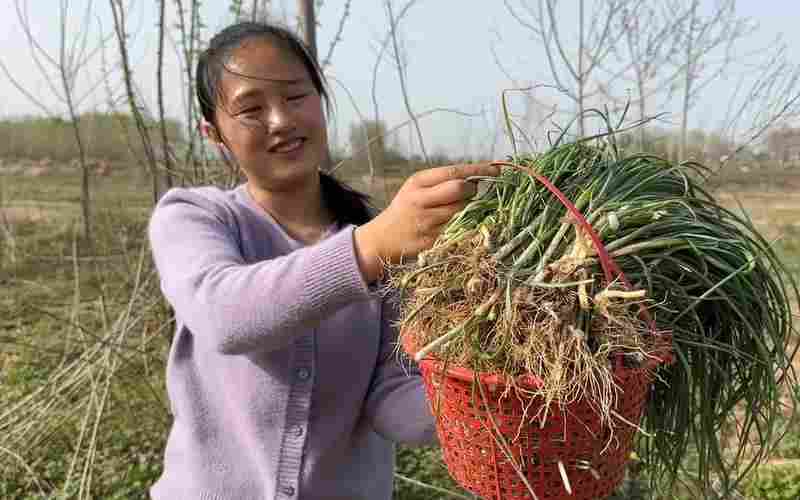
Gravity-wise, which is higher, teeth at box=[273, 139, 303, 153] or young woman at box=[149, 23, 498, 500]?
teeth at box=[273, 139, 303, 153]

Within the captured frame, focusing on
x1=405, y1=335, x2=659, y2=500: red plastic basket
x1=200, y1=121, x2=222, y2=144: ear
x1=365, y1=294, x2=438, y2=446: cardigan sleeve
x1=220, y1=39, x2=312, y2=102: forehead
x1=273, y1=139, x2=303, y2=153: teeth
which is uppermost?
x1=220, y1=39, x2=312, y2=102: forehead

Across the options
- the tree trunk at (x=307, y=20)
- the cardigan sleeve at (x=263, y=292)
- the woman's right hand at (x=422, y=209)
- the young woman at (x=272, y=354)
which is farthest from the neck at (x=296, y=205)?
the tree trunk at (x=307, y=20)

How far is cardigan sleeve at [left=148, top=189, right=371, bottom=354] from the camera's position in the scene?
642mm

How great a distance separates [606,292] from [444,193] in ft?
0.58

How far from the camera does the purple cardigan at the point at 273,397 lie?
0.92 m

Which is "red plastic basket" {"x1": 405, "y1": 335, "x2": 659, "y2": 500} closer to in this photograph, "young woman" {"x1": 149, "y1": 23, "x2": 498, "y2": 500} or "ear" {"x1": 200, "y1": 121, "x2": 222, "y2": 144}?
"young woman" {"x1": 149, "y1": 23, "x2": 498, "y2": 500}

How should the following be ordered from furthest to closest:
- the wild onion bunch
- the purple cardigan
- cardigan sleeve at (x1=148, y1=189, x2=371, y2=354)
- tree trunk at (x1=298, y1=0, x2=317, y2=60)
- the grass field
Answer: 1. the grass field
2. tree trunk at (x1=298, y1=0, x2=317, y2=60)
3. the purple cardigan
4. cardigan sleeve at (x1=148, y1=189, x2=371, y2=354)
5. the wild onion bunch

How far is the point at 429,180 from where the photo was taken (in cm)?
61

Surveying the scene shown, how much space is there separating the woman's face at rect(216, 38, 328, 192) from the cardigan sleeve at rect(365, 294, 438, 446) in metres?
0.27

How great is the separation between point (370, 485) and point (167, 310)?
126 cm

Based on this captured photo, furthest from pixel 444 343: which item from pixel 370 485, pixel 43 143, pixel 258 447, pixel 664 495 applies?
pixel 43 143

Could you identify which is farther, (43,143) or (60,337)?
(43,143)

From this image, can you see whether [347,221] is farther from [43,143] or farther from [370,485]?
[43,143]

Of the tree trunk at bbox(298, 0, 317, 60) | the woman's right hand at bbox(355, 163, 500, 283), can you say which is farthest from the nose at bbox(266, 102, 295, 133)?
the tree trunk at bbox(298, 0, 317, 60)
